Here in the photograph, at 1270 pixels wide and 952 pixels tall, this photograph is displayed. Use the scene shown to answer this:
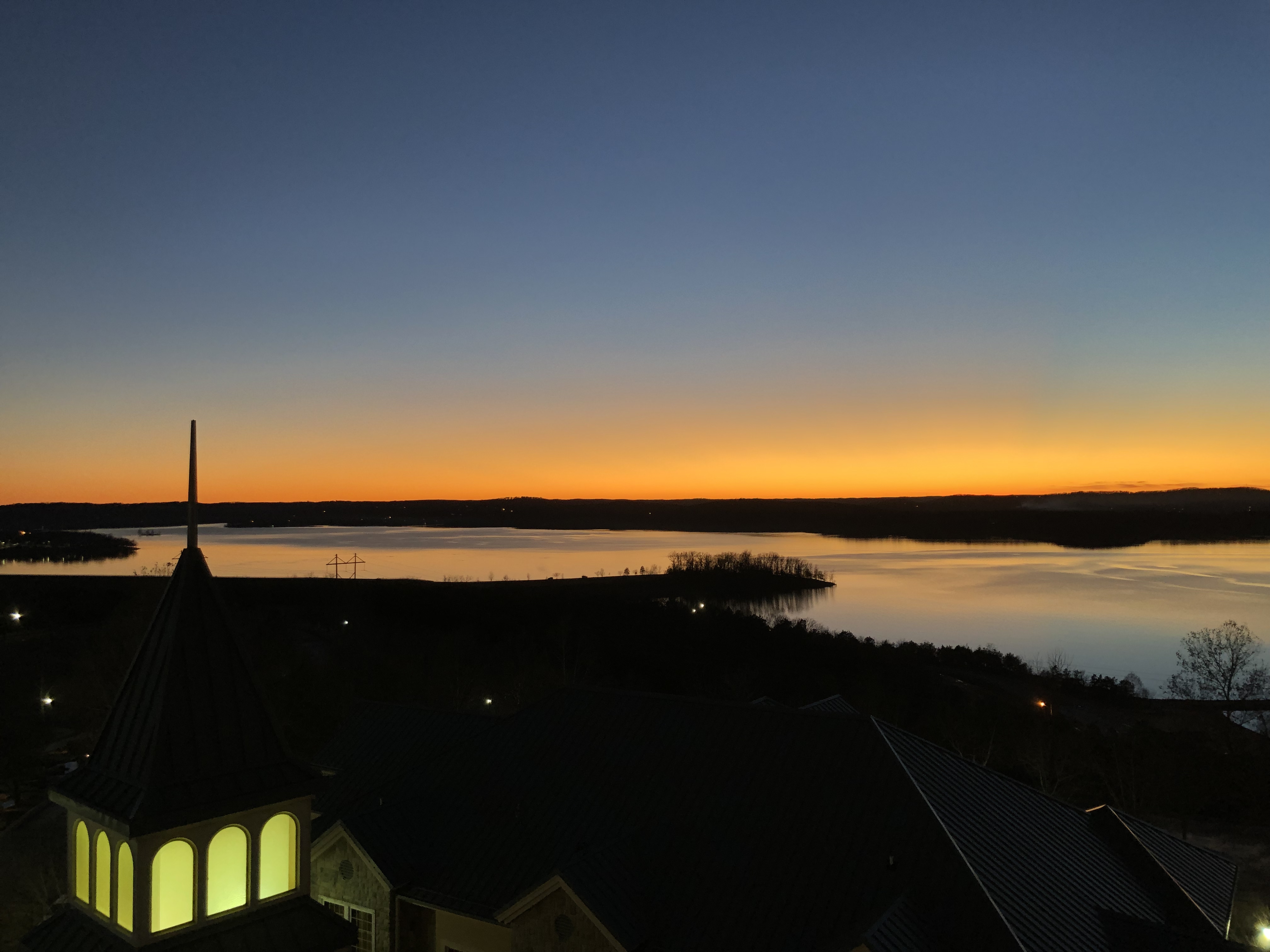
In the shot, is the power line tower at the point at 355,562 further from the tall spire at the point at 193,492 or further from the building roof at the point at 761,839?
the tall spire at the point at 193,492

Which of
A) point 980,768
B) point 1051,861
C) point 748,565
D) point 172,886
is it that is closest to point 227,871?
point 172,886

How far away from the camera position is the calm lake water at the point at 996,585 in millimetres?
85000

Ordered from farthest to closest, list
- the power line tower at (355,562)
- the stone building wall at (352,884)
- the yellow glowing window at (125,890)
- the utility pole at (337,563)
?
the power line tower at (355,562), the utility pole at (337,563), the stone building wall at (352,884), the yellow glowing window at (125,890)

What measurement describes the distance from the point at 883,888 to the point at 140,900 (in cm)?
1030

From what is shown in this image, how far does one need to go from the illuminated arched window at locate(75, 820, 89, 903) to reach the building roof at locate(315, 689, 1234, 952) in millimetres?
6601

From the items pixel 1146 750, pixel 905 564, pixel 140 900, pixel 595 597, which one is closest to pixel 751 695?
pixel 1146 750

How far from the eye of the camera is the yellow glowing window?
347 inches

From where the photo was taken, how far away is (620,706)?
19.2 metres

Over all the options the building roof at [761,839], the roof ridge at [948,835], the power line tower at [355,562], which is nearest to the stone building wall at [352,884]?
the building roof at [761,839]

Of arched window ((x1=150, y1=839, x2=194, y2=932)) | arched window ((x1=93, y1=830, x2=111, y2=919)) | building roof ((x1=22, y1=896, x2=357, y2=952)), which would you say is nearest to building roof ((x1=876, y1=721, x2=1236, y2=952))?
building roof ((x1=22, y1=896, x2=357, y2=952))

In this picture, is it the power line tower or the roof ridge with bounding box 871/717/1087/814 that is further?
the power line tower

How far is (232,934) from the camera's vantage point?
927 cm

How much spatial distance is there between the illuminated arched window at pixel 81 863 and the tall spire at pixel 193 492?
3351mm

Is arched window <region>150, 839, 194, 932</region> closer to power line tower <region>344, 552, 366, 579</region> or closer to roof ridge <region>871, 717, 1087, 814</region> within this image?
roof ridge <region>871, 717, 1087, 814</region>
